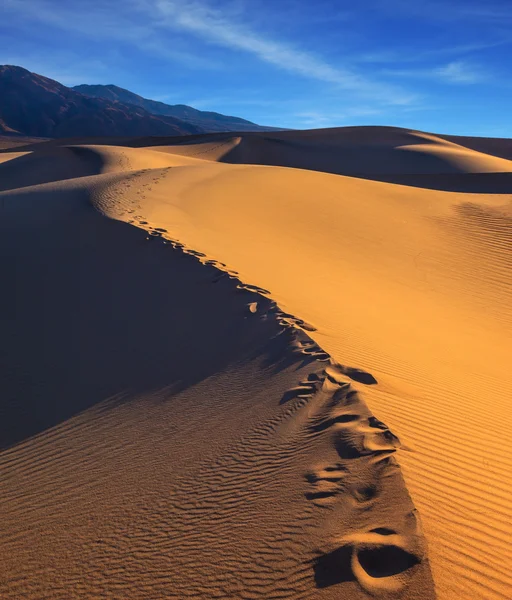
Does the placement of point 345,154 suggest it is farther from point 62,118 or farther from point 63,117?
point 63,117

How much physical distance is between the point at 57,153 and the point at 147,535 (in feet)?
108

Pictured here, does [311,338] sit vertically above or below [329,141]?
below

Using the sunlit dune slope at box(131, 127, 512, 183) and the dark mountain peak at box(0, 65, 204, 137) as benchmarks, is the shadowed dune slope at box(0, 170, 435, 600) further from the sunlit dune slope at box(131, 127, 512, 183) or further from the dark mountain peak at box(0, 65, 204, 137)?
the dark mountain peak at box(0, 65, 204, 137)

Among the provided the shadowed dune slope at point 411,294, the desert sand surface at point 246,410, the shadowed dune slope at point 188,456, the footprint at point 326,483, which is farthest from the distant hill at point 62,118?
the footprint at point 326,483

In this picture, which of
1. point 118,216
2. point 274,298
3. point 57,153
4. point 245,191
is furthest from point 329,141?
point 274,298

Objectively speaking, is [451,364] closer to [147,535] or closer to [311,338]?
[311,338]

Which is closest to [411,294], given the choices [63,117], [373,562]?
[373,562]

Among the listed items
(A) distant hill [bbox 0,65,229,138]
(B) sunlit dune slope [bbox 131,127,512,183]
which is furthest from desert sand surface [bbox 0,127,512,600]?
(A) distant hill [bbox 0,65,229,138]

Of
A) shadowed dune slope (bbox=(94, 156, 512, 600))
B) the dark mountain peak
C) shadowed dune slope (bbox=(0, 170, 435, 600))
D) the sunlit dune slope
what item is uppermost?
the dark mountain peak

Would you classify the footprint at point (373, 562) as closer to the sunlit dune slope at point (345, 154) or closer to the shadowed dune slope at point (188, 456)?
the shadowed dune slope at point (188, 456)

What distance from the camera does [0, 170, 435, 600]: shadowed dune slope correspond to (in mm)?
2801

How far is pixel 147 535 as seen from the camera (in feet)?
10.7

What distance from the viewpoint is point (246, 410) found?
14.6 ft

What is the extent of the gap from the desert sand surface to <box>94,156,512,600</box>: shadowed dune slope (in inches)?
1.1
